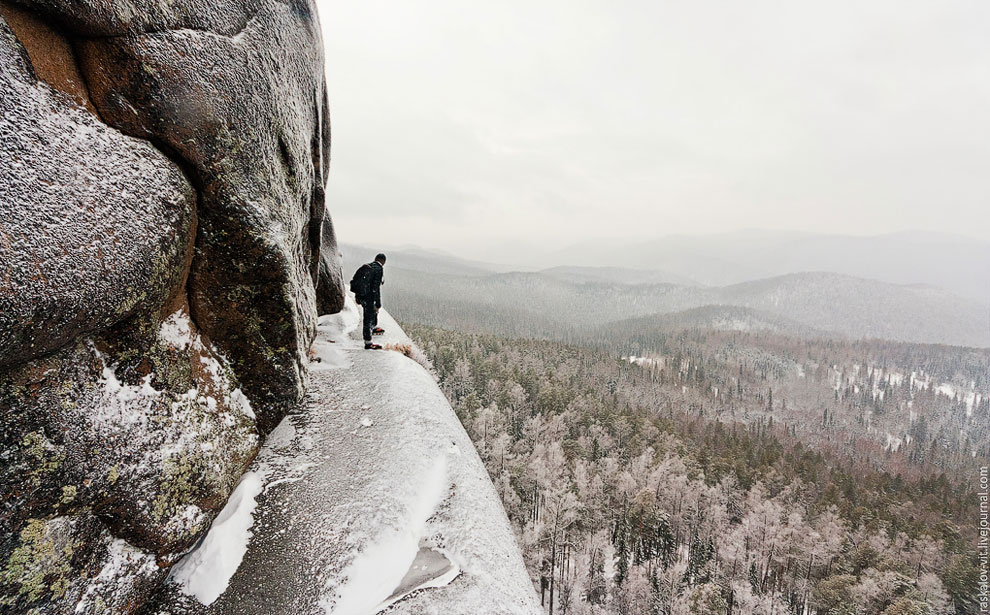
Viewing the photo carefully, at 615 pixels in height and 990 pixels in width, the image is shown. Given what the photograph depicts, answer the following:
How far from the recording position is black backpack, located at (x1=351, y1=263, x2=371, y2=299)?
9.61 meters

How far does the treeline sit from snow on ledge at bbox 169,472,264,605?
128ft

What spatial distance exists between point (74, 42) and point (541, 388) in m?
76.8

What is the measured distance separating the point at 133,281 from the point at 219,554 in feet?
9.09

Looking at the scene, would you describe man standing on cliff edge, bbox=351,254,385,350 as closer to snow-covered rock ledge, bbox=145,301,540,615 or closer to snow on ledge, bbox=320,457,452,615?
snow-covered rock ledge, bbox=145,301,540,615

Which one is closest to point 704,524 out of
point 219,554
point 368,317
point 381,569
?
point 368,317

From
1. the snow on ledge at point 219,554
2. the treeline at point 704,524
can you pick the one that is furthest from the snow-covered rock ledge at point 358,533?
the treeline at point 704,524

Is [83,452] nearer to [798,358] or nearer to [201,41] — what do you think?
[201,41]

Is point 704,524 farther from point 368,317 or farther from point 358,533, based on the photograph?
point 358,533

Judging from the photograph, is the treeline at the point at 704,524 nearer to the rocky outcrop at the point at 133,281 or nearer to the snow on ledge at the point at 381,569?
the snow on ledge at the point at 381,569

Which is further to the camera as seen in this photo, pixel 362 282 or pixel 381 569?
pixel 362 282

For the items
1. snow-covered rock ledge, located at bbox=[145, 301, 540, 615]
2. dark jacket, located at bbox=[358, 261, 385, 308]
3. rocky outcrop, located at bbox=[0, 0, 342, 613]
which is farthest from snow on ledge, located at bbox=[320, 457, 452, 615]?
dark jacket, located at bbox=[358, 261, 385, 308]

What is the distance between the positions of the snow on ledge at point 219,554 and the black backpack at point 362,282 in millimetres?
5713

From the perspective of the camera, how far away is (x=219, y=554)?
3887mm

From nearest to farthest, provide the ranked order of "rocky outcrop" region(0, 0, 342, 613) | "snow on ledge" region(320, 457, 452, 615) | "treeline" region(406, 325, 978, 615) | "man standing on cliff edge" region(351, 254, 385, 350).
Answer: "rocky outcrop" region(0, 0, 342, 613)
"snow on ledge" region(320, 457, 452, 615)
"man standing on cliff edge" region(351, 254, 385, 350)
"treeline" region(406, 325, 978, 615)
